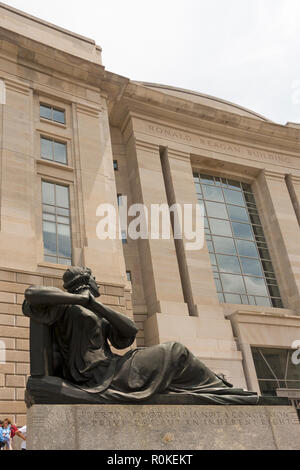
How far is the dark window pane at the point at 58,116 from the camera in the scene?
21.1m

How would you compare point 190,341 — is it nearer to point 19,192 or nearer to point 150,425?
point 19,192

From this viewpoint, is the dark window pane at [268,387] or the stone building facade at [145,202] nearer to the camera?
the stone building facade at [145,202]

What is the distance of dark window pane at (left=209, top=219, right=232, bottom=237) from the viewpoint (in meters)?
23.4

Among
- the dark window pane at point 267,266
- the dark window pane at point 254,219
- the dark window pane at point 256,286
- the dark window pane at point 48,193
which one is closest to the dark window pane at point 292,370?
the dark window pane at point 256,286

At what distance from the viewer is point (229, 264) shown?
899 inches

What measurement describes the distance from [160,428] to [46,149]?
16606 millimetres

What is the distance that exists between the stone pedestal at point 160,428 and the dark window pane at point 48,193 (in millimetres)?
14021

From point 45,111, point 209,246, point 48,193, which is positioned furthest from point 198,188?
point 48,193

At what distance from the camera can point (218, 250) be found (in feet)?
75.1

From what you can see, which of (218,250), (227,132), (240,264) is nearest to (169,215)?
(218,250)

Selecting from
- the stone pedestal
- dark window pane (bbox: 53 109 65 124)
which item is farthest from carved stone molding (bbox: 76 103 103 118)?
the stone pedestal

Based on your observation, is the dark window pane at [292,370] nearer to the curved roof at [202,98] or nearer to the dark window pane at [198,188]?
the dark window pane at [198,188]

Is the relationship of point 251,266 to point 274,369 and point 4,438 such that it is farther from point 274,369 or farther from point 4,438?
point 4,438

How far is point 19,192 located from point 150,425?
44.9 feet
